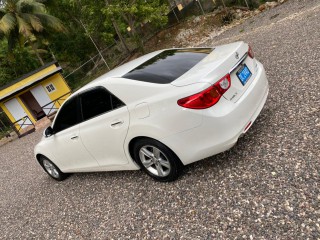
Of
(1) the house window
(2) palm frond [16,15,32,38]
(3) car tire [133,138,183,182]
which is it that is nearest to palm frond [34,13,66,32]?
(2) palm frond [16,15,32,38]

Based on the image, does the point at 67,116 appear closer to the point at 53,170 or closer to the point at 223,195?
the point at 53,170

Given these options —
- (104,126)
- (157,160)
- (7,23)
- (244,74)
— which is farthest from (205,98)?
(7,23)

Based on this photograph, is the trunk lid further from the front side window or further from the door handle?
the front side window

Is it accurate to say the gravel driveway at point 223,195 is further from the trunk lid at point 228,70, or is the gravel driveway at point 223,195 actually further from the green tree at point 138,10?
the green tree at point 138,10

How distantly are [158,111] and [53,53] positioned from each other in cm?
3131

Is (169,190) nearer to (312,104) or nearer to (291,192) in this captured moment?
(291,192)

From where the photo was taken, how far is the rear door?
441 centimetres

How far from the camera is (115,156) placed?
480 centimetres

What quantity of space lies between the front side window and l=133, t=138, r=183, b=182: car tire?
54.4 inches

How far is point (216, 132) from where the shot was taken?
3.77 metres

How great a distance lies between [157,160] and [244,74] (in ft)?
5.52

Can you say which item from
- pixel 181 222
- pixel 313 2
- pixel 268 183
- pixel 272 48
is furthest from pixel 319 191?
pixel 313 2

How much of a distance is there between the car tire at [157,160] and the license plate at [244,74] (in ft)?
4.43

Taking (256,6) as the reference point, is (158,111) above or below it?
above
